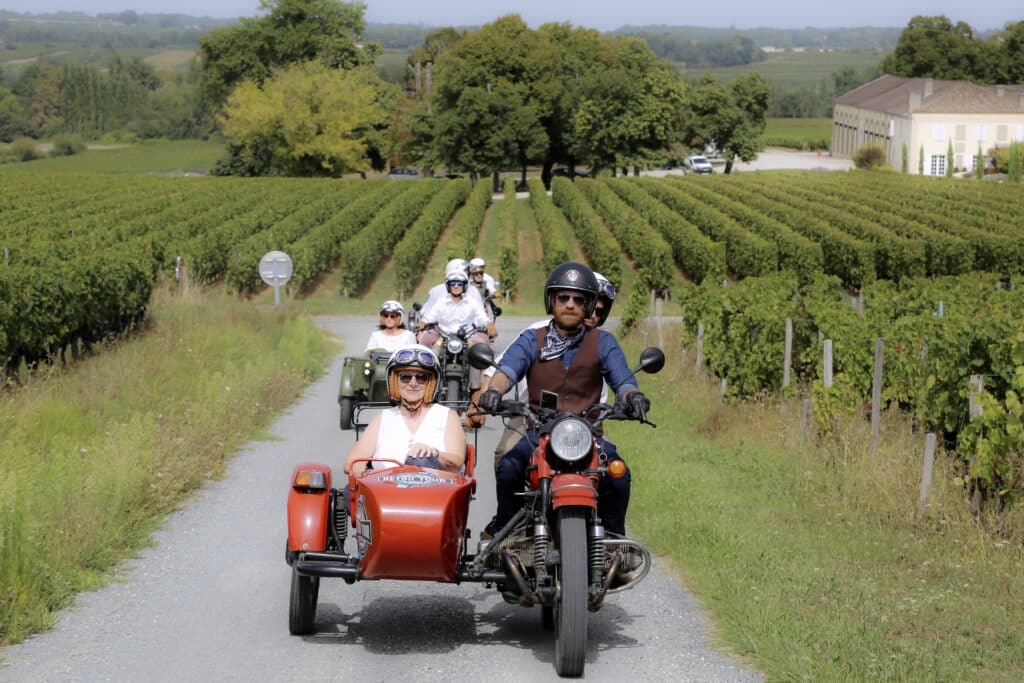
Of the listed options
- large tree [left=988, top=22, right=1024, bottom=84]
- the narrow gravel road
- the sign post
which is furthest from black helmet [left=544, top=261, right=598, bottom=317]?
large tree [left=988, top=22, right=1024, bottom=84]

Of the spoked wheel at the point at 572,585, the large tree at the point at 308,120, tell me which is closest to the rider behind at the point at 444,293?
the spoked wheel at the point at 572,585

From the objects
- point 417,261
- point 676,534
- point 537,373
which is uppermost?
point 537,373

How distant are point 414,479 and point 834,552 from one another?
373 cm

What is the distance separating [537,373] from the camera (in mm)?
7535

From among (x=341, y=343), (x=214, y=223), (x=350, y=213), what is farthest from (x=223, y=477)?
(x=350, y=213)

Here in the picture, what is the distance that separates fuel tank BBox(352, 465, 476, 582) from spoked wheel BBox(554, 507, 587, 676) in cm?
52

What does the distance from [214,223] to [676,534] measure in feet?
142

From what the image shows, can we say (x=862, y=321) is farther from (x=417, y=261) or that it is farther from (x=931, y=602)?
(x=417, y=261)

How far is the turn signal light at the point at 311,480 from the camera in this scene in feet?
24.0

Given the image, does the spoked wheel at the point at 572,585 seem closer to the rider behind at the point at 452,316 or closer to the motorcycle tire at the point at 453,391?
the motorcycle tire at the point at 453,391

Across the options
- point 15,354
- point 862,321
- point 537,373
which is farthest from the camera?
point 15,354

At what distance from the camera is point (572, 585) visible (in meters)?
6.59

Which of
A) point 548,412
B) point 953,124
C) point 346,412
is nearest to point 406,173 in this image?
point 953,124

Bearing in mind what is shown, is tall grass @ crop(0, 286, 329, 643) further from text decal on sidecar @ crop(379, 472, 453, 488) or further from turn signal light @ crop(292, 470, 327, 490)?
text decal on sidecar @ crop(379, 472, 453, 488)
